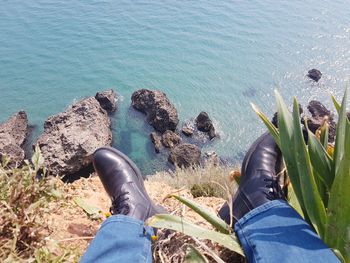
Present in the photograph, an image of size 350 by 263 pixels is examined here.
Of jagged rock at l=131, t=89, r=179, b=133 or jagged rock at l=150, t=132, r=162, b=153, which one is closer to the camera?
jagged rock at l=150, t=132, r=162, b=153

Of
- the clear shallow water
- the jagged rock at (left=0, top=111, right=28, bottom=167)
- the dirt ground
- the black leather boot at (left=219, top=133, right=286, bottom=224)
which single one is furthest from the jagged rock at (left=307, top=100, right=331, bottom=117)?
the black leather boot at (left=219, top=133, right=286, bottom=224)

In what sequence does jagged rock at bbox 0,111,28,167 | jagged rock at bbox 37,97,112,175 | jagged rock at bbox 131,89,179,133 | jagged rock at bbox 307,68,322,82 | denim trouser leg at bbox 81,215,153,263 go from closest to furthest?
denim trouser leg at bbox 81,215,153,263
jagged rock at bbox 37,97,112,175
jagged rock at bbox 0,111,28,167
jagged rock at bbox 131,89,179,133
jagged rock at bbox 307,68,322,82

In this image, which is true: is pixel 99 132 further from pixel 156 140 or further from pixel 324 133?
pixel 324 133

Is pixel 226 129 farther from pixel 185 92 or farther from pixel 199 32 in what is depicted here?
pixel 199 32

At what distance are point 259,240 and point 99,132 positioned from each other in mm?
6871

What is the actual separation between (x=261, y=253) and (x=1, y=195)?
60.5 inches

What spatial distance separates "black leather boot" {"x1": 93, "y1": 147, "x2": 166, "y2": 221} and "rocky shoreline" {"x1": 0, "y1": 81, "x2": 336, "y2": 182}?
4214mm

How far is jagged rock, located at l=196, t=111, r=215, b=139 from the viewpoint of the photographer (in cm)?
937

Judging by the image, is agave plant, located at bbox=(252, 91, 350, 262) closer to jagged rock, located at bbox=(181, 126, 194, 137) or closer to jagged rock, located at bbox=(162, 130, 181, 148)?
jagged rock, located at bbox=(162, 130, 181, 148)

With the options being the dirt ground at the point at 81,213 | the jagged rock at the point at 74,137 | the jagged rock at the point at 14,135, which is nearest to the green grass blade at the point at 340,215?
the dirt ground at the point at 81,213

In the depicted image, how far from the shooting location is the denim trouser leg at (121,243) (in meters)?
1.73

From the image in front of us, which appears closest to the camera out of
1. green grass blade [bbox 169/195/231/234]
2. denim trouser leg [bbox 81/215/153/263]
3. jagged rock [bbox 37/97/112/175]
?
denim trouser leg [bbox 81/215/153/263]

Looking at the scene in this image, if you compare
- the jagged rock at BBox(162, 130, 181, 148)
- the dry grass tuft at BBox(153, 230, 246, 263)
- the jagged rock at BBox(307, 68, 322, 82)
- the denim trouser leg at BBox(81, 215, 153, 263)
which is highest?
the denim trouser leg at BBox(81, 215, 153, 263)

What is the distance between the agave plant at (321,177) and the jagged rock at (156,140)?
21.6 feet
